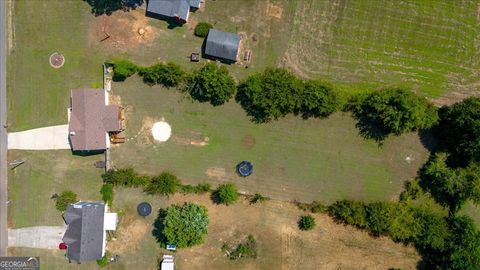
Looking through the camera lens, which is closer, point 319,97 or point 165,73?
point 319,97

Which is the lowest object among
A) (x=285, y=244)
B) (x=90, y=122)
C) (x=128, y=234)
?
(x=128, y=234)

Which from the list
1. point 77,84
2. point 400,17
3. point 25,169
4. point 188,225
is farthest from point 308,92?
point 25,169

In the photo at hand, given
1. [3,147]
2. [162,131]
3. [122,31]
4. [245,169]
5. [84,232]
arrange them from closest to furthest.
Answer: [84,232] < [245,169] < [162,131] < [122,31] < [3,147]

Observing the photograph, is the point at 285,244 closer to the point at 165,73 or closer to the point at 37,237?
the point at 165,73

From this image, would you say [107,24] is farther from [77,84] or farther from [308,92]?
[308,92]

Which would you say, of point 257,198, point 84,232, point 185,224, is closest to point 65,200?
point 84,232

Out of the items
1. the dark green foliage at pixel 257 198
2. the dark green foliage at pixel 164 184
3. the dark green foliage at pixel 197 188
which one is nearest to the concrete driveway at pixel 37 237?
the dark green foliage at pixel 164 184
